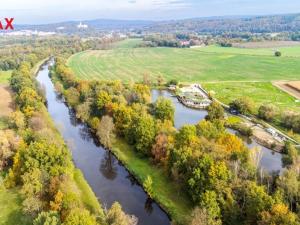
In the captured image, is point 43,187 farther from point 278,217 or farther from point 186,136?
point 278,217

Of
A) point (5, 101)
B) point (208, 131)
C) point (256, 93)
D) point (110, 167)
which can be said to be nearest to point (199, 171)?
point (208, 131)

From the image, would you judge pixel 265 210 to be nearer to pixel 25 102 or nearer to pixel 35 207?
pixel 35 207

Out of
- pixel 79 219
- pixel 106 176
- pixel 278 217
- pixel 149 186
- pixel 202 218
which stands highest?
pixel 79 219

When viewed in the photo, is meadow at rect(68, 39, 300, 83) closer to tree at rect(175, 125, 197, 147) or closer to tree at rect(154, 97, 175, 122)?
tree at rect(154, 97, 175, 122)

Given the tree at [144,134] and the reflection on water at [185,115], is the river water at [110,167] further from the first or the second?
the tree at [144,134]

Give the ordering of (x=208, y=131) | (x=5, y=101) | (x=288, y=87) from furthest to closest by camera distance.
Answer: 1. (x=288, y=87)
2. (x=5, y=101)
3. (x=208, y=131)

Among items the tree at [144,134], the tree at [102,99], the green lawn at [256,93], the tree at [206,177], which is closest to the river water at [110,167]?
the tree at [144,134]
